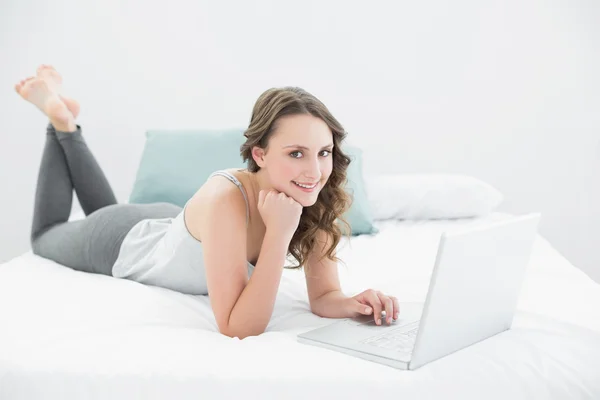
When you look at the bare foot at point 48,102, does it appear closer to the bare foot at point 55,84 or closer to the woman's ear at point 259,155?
the bare foot at point 55,84

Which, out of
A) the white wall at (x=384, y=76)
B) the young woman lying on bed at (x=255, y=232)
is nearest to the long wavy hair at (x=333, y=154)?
the young woman lying on bed at (x=255, y=232)

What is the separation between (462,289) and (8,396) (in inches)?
32.0

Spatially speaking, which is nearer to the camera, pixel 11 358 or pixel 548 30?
pixel 11 358

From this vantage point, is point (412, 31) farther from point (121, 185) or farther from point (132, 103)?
point (121, 185)

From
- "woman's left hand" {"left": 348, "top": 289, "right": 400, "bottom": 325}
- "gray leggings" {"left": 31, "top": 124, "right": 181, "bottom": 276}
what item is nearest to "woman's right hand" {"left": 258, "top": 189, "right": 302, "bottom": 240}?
"woman's left hand" {"left": 348, "top": 289, "right": 400, "bottom": 325}

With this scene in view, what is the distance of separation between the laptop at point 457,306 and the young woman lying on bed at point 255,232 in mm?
127

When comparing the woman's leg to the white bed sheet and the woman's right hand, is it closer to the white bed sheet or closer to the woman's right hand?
the white bed sheet

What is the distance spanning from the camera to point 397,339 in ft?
4.31

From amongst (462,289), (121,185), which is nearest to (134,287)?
(462,289)

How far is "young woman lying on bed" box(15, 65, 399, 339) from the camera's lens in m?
1.45

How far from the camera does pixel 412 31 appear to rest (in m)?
3.29

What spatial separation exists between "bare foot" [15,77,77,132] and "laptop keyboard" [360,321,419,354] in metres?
1.52

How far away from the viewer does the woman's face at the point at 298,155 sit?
147cm

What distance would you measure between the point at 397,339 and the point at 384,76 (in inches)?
87.0
